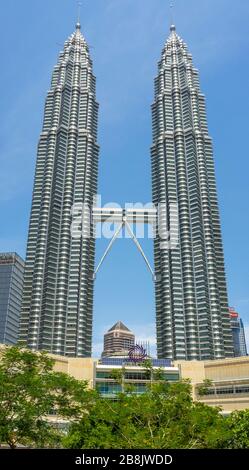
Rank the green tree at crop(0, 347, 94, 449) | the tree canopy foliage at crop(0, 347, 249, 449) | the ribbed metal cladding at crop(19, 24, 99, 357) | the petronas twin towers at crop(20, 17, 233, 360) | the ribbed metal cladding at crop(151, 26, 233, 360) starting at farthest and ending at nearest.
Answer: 1. the ribbed metal cladding at crop(19, 24, 99, 357)
2. the petronas twin towers at crop(20, 17, 233, 360)
3. the ribbed metal cladding at crop(151, 26, 233, 360)
4. the green tree at crop(0, 347, 94, 449)
5. the tree canopy foliage at crop(0, 347, 249, 449)

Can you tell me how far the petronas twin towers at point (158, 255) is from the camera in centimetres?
15412

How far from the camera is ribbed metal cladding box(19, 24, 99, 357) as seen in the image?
155 m

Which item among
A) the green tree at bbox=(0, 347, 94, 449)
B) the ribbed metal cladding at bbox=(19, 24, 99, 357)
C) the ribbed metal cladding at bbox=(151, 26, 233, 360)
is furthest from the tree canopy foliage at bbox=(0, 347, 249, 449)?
the ribbed metal cladding at bbox=(151, 26, 233, 360)

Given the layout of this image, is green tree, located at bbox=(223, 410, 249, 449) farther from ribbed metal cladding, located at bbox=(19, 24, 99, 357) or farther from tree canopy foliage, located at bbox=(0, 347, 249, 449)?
ribbed metal cladding, located at bbox=(19, 24, 99, 357)

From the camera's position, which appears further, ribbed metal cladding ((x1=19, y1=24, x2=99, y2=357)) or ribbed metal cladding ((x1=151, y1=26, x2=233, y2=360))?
ribbed metal cladding ((x1=19, y1=24, x2=99, y2=357))

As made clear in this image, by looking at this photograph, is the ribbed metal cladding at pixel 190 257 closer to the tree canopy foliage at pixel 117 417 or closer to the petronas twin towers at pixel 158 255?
the petronas twin towers at pixel 158 255

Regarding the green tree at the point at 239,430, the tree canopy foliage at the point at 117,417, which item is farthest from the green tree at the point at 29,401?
the green tree at the point at 239,430

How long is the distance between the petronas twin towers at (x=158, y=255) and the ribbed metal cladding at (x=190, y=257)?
391 millimetres

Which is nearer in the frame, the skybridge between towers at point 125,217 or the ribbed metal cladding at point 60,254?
the skybridge between towers at point 125,217

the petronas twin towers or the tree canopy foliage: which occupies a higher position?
the petronas twin towers

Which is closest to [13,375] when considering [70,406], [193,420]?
[70,406]

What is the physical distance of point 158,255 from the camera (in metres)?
176

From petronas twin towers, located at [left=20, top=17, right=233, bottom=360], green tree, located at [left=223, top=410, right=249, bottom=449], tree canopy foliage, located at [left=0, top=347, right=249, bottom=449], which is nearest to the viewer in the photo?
tree canopy foliage, located at [left=0, top=347, right=249, bottom=449]

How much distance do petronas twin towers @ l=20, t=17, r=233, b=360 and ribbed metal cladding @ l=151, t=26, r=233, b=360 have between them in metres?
0.39
